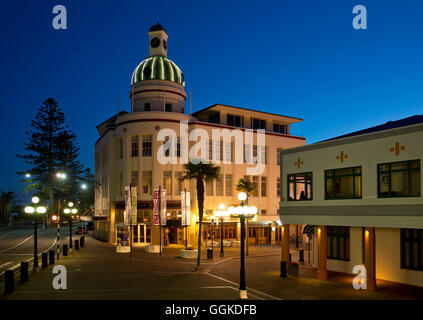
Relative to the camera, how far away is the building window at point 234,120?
54497mm

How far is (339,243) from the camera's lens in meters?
26.9

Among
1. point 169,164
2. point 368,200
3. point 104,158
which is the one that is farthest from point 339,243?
point 104,158

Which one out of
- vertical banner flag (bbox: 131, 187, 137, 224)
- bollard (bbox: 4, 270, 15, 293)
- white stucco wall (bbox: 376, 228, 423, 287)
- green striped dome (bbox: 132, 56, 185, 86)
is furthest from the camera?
green striped dome (bbox: 132, 56, 185, 86)

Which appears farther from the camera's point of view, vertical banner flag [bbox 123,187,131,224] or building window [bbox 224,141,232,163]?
building window [bbox 224,141,232,163]

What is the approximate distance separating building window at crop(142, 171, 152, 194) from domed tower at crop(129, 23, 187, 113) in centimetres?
783

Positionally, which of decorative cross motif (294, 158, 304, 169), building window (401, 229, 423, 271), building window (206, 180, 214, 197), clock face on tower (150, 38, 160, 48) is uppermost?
clock face on tower (150, 38, 160, 48)

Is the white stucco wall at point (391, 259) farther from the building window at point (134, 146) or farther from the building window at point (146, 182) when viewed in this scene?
the building window at point (134, 146)

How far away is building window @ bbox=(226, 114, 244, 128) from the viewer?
179 feet

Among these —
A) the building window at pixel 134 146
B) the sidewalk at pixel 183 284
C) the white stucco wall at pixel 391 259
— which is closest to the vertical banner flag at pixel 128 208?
the sidewalk at pixel 183 284

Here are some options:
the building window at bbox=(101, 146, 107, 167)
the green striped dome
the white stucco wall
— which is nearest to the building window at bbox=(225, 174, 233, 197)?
the green striped dome

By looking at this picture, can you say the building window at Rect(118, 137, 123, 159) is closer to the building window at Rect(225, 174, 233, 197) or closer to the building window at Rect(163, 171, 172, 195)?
the building window at Rect(163, 171, 172, 195)

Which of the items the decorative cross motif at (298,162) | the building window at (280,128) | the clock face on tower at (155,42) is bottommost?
the decorative cross motif at (298,162)

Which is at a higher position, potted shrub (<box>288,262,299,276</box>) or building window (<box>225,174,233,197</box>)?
building window (<box>225,174,233,197</box>)
